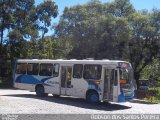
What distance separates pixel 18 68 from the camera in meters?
26.5

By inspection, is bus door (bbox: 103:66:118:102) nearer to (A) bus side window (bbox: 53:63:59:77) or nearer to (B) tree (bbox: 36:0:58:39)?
(A) bus side window (bbox: 53:63:59:77)

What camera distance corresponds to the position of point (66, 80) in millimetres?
23219

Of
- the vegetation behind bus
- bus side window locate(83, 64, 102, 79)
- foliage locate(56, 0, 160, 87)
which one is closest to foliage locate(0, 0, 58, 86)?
the vegetation behind bus

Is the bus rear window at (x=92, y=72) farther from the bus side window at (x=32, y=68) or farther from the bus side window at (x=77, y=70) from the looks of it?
the bus side window at (x=32, y=68)

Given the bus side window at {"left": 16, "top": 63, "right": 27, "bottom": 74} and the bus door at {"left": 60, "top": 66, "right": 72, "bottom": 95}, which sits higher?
the bus side window at {"left": 16, "top": 63, "right": 27, "bottom": 74}

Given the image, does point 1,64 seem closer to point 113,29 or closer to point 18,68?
point 113,29

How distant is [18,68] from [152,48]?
19559mm

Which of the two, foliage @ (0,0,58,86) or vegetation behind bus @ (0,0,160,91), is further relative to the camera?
foliage @ (0,0,58,86)

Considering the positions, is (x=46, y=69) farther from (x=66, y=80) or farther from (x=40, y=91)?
(x=66, y=80)

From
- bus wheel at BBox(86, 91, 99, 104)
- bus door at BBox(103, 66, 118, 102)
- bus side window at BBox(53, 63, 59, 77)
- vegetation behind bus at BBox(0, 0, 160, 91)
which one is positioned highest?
vegetation behind bus at BBox(0, 0, 160, 91)

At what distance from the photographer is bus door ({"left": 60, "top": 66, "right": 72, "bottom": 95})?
2298cm

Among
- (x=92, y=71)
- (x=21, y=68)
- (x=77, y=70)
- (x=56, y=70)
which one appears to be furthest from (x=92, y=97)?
(x=21, y=68)

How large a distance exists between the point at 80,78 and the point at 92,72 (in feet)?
3.16

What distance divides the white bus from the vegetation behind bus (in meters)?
12.5
